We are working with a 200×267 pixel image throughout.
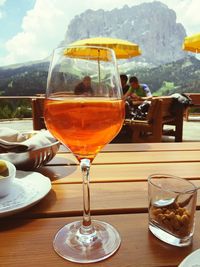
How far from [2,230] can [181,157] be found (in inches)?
23.7

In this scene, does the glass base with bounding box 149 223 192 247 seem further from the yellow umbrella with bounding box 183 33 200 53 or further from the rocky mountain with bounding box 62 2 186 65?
the rocky mountain with bounding box 62 2 186 65

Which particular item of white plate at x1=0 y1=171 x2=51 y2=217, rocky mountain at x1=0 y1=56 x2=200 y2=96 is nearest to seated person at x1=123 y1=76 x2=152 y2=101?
rocky mountain at x1=0 y1=56 x2=200 y2=96

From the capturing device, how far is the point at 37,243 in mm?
428

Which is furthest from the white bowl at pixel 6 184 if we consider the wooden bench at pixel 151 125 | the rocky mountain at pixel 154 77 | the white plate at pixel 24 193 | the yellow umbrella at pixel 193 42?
the rocky mountain at pixel 154 77

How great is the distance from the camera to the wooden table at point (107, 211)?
0.40m

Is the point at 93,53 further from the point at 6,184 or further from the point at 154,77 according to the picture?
the point at 154,77

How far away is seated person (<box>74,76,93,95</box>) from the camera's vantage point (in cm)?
46

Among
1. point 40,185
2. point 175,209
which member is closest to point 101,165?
point 40,185

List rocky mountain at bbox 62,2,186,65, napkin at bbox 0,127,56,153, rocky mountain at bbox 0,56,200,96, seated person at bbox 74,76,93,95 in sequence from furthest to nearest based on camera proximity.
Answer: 1. rocky mountain at bbox 62,2,186,65
2. rocky mountain at bbox 0,56,200,96
3. napkin at bbox 0,127,56,153
4. seated person at bbox 74,76,93,95

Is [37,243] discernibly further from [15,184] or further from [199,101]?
[199,101]

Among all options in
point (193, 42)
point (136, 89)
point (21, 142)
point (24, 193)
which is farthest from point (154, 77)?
point (24, 193)

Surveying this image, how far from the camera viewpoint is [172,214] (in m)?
0.45

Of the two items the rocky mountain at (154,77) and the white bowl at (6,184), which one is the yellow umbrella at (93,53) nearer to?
the white bowl at (6,184)

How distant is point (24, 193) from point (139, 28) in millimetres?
15356
